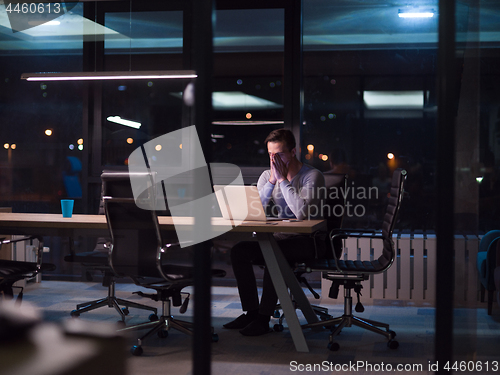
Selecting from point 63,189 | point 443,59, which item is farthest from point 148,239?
point 63,189

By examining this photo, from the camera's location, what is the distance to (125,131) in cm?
597

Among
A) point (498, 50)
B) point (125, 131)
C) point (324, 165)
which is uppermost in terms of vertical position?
point (498, 50)

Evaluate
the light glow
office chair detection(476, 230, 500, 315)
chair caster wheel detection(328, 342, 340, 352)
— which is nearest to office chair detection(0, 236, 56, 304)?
chair caster wheel detection(328, 342, 340, 352)

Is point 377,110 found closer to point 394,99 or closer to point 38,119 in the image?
point 394,99

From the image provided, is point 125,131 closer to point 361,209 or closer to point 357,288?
point 361,209

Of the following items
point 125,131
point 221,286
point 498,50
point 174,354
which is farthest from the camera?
point 125,131

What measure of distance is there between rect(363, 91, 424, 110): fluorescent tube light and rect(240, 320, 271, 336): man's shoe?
298 centimetres

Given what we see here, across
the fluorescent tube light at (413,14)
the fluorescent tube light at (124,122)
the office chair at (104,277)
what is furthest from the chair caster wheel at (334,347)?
the fluorescent tube light at (413,14)

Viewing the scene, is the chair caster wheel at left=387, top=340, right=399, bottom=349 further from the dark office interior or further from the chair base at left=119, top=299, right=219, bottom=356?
the dark office interior

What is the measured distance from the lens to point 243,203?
11.8ft

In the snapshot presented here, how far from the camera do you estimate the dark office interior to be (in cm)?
560

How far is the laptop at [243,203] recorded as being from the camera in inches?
141

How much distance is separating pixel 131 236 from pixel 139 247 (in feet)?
0.29

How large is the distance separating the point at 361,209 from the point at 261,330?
2505mm
